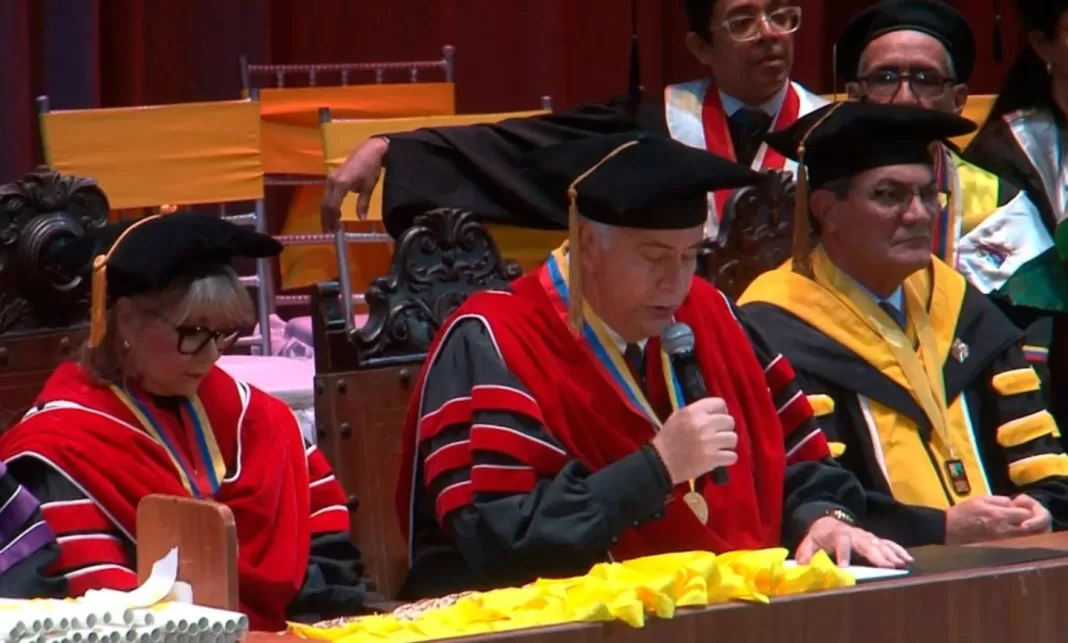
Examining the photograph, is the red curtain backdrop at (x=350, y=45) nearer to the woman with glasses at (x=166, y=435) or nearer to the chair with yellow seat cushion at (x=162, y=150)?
the chair with yellow seat cushion at (x=162, y=150)

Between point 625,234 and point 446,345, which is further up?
point 625,234

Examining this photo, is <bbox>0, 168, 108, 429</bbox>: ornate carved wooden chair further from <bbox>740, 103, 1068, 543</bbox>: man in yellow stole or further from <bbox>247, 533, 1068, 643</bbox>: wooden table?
<bbox>247, 533, 1068, 643</bbox>: wooden table

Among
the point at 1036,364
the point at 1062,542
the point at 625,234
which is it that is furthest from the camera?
the point at 1036,364

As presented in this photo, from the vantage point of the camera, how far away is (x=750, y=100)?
168 inches

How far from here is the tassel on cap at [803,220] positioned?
3.43 metres

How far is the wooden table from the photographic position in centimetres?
220

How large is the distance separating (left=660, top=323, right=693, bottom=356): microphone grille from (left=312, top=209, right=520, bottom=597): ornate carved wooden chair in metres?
0.55

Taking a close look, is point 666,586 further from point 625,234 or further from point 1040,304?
point 1040,304

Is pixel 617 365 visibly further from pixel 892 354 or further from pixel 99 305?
pixel 99 305

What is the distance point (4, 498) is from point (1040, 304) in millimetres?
2077

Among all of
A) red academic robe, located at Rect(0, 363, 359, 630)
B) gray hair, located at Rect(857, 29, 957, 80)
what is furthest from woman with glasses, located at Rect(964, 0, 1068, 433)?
red academic robe, located at Rect(0, 363, 359, 630)

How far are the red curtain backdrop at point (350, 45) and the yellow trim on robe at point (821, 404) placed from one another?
2.88 metres

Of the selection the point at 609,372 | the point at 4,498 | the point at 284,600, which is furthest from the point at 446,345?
the point at 4,498

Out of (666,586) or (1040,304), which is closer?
(666,586)
